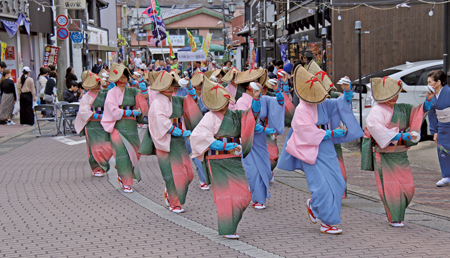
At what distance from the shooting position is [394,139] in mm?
5852

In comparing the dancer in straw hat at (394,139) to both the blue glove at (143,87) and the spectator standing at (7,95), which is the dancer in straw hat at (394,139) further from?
the spectator standing at (7,95)

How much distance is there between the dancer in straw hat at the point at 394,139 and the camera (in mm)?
5904

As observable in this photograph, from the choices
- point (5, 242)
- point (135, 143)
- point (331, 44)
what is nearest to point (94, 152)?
point (135, 143)

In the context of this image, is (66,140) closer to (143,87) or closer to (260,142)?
(143,87)

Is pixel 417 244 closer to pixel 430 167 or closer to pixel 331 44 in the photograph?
pixel 430 167

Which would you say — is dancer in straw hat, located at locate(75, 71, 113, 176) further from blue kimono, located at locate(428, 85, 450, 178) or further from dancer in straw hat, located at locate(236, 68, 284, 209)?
blue kimono, located at locate(428, 85, 450, 178)

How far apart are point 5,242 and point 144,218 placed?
154 cm

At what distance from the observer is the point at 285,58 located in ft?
72.1

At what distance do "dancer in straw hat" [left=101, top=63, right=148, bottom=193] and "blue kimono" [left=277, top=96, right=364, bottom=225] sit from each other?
2763mm

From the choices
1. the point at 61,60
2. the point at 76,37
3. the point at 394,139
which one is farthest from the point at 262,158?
the point at 76,37

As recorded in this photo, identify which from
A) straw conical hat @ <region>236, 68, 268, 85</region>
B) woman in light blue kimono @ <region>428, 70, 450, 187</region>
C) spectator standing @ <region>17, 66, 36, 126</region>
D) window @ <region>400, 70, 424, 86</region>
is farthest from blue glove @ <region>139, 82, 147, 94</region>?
spectator standing @ <region>17, 66, 36, 126</region>

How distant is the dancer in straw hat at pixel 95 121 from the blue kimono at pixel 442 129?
16.2 ft

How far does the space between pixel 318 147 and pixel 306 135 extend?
193 millimetres

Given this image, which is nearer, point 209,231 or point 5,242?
point 5,242
